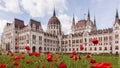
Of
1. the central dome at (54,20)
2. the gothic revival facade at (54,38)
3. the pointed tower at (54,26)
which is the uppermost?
the central dome at (54,20)

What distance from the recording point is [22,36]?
7706 cm

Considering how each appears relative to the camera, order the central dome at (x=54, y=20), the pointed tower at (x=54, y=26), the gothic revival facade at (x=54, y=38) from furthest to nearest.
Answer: the central dome at (x=54, y=20) → the pointed tower at (x=54, y=26) → the gothic revival facade at (x=54, y=38)

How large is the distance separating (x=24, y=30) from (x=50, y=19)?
24.3m

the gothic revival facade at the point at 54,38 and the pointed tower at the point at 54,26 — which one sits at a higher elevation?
the pointed tower at the point at 54,26

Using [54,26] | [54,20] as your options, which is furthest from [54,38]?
[54,20]

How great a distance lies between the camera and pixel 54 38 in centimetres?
8794

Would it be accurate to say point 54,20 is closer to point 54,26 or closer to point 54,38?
point 54,26

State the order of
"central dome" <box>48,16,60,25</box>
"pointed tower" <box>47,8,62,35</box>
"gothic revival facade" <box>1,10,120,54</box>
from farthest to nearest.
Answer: "central dome" <box>48,16,60,25</box> → "pointed tower" <box>47,8,62,35</box> → "gothic revival facade" <box>1,10,120,54</box>

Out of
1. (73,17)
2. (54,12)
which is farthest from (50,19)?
(73,17)

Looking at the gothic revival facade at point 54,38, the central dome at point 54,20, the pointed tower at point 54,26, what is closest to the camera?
the gothic revival facade at point 54,38

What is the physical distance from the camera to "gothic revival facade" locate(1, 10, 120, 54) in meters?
73.4

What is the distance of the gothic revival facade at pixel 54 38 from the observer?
73438mm

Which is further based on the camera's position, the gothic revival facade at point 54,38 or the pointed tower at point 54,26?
the pointed tower at point 54,26

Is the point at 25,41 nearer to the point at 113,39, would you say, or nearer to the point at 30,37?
the point at 30,37
